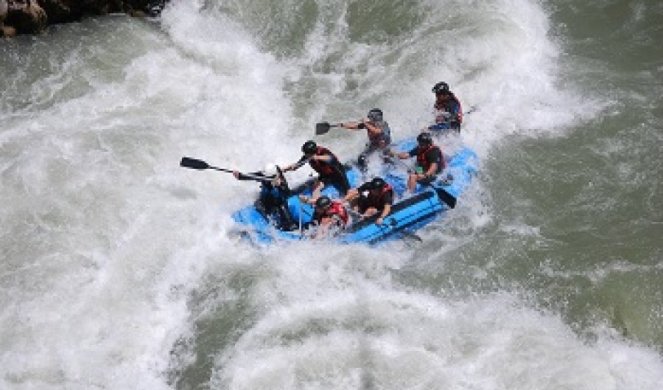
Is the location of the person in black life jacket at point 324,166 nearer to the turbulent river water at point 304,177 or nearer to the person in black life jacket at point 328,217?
the person in black life jacket at point 328,217

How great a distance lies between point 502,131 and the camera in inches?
371

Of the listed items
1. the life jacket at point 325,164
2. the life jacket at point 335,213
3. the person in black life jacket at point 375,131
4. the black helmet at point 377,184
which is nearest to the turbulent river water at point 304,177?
the life jacket at point 335,213

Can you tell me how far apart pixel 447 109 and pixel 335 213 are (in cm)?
243

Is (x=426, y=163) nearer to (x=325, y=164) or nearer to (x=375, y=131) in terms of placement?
(x=375, y=131)

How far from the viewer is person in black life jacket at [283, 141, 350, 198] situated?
8.00m

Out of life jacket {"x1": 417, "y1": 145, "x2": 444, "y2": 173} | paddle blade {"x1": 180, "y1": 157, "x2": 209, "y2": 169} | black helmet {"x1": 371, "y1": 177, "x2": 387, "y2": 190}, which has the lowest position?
paddle blade {"x1": 180, "y1": 157, "x2": 209, "y2": 169}

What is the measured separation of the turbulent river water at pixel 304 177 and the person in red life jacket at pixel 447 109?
23cm

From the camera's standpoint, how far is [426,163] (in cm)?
826

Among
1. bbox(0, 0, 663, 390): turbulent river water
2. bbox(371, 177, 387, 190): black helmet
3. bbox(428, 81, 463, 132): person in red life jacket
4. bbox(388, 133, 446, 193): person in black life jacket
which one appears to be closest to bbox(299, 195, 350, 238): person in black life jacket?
bbox(0, 0, 663, 390): turbulent river water

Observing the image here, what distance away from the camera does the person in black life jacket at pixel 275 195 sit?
760 cm

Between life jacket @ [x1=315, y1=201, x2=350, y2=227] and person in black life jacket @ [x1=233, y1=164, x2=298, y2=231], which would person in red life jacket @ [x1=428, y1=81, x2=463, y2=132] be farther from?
person in black life jacket @ [x1=233, y1=164, x2=298, y2=231]

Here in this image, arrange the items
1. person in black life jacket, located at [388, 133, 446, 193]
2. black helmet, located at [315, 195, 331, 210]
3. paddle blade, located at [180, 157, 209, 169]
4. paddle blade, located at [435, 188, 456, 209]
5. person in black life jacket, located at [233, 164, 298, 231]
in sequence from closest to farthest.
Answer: black helmet, located at [315, 195, 331, 210]
person in black life jacket, located at [233, 164, 298, 231]
paddle blade, located at [435, 188, 456, 209]
paddle blade, located at [180, 157, 209, 169]
person in black life jacket, located at [388, 133, 446, 193]

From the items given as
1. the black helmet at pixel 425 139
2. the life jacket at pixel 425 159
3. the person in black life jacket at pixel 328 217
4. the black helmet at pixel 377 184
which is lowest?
the person in black life jacket at pixel 328 217

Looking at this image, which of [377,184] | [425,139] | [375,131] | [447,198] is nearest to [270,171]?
[377,184]
